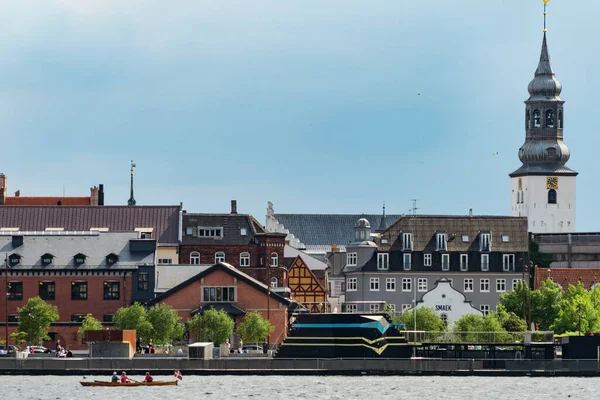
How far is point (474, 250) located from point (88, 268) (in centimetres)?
4329

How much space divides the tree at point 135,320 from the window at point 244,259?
2618 centimetres

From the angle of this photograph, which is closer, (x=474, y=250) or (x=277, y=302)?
(x=277, y=302)

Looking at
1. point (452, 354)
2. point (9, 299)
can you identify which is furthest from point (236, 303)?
point (452, 354)

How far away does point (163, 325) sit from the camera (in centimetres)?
15300

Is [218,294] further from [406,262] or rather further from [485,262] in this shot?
[485,262]

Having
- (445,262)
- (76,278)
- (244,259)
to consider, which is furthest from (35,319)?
(445,262)

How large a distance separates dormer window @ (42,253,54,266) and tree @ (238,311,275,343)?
15.8 metres

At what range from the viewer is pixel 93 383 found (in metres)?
121

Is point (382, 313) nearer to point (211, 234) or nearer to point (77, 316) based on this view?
point (77, 316)

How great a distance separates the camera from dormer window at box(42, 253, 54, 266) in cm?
16000

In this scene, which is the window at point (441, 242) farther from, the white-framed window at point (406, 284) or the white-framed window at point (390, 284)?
the white-framed window at point (390, 284)

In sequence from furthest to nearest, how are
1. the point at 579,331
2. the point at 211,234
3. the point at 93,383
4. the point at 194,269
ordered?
the point at 211,234, the point at 194,269, the point at 579,331, the point at 93,383

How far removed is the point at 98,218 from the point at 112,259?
20196 millimetres

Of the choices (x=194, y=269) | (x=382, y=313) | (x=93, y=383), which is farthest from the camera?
(x=194, y=269)
